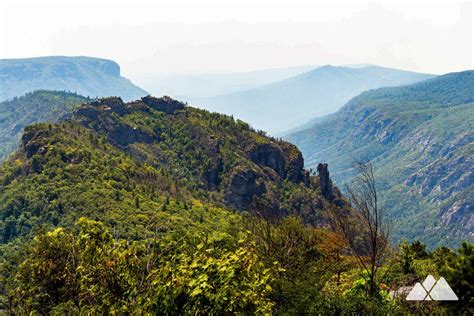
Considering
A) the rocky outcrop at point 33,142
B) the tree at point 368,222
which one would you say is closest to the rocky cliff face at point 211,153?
the rocky outcrop at point 33,142

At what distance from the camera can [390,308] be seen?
21438 mm

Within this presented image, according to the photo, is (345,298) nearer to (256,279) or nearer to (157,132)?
(256,279)

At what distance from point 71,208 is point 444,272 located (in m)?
80.0

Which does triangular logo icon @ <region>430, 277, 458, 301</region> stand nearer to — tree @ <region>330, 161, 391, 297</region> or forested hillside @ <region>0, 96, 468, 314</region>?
forested hillside @ <region>0, 96, 468, 314</region>

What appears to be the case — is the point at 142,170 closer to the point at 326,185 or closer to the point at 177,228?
the point at 177,228

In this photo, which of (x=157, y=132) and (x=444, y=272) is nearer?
(x=444, y=272)

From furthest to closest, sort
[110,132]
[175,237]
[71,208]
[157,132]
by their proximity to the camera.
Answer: [157,132] → [110,132] → [71,208] → [175,237]

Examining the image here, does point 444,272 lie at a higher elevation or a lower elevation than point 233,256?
lower

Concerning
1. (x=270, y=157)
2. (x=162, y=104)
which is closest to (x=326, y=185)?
(x=270, y=157)

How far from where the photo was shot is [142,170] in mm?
127500

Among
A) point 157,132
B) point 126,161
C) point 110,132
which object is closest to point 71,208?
point 126,161

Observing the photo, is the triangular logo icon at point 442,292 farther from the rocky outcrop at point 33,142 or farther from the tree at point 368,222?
the rocky outcrop at point 33,142

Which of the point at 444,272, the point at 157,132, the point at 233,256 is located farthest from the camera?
the point at 157,132

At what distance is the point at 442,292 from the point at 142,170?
110 m
